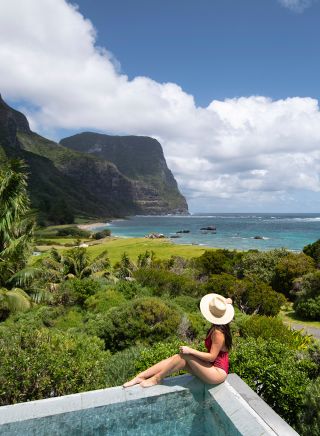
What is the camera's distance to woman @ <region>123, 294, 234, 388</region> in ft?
20.5

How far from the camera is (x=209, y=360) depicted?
6238 mm

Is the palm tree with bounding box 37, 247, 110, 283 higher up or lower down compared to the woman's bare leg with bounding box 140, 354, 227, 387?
lower down

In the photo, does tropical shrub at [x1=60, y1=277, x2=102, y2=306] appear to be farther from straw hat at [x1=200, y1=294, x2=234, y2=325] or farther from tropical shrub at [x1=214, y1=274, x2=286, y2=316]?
straw hat at [x1=200, y1=294, x2=234, y2=325]

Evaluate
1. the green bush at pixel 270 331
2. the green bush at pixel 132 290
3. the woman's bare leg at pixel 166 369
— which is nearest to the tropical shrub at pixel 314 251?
the green bush at pixel 132 290

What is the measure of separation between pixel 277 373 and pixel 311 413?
1.30m

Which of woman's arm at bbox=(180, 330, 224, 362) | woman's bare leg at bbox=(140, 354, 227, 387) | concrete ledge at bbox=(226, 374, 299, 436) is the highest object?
woman's arm at bbox=(180, 330, 224, 362)

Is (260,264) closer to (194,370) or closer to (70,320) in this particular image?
(70,320)

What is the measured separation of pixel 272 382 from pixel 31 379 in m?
4.69

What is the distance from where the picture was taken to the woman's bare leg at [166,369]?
20.5 feet

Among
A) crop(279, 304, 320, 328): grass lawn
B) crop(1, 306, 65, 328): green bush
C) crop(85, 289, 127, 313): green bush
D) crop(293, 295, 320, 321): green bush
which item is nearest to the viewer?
crop(1, 306, 65, 328): green bush

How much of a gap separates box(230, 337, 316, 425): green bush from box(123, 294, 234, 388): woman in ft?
5.00

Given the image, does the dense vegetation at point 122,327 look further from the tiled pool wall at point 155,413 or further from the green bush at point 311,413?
the tiled pool wall at point 155,413

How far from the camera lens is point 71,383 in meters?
7.30

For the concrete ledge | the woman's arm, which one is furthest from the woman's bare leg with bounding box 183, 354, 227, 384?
the concrete ledge
